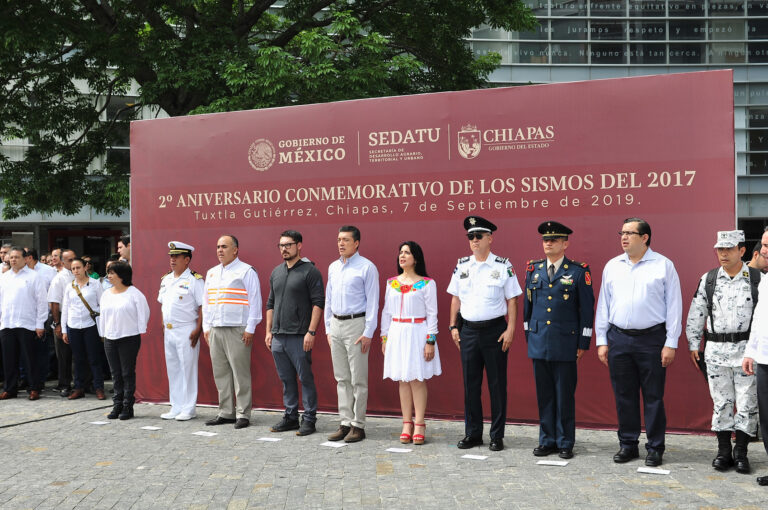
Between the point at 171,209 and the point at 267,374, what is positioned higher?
the point at 171,209

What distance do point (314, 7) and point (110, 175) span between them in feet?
16.5

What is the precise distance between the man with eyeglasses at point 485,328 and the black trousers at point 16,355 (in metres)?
5.97

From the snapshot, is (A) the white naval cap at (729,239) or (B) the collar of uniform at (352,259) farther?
(B) the collar of uniform at (352,259)

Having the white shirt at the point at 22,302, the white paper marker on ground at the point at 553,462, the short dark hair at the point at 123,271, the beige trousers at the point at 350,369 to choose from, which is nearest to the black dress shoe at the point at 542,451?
the white paper marker on ground at the point at 553,462

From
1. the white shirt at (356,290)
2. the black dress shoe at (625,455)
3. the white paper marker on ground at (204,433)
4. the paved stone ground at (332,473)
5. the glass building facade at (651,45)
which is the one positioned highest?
the glass building facade at (651,45)

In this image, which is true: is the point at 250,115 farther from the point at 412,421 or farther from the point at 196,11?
the point at 196,11

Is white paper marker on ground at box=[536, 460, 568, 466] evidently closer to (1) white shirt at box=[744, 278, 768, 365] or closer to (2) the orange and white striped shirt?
(1) white shirt at box=[744, 278, 768, 365]

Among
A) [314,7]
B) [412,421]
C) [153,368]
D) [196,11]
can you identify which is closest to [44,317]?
[153,368]

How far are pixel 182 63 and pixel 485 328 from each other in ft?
28.6

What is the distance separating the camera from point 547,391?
660 cm

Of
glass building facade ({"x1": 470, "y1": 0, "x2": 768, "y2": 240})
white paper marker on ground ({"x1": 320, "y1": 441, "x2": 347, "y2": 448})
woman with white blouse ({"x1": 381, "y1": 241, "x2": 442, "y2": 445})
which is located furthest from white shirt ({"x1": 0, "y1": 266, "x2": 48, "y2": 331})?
glass building facade ({"x1": 470, "y1": 0, "x2": 768, "y2": 240})

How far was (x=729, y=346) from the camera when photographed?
604cm

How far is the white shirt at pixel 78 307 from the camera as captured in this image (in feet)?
32.9

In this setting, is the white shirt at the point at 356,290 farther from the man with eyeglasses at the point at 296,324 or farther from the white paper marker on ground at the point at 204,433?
the white paper marker on ground at the point at 204,433
